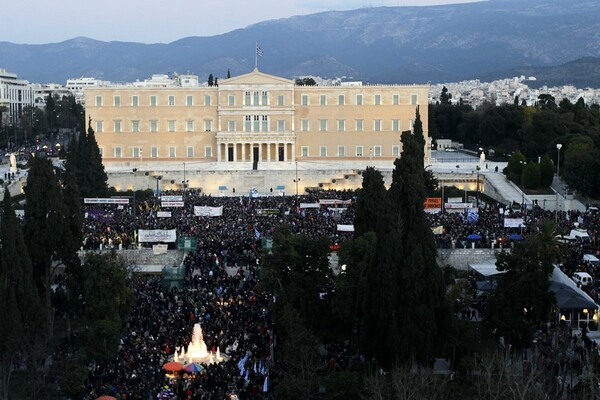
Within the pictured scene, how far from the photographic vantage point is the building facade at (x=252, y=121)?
66.2 metres

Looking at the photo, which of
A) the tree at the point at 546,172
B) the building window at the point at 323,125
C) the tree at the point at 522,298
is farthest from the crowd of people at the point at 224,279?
the building window at the point at 323,125

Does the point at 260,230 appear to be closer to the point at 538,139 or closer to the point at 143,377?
the point at 143,377

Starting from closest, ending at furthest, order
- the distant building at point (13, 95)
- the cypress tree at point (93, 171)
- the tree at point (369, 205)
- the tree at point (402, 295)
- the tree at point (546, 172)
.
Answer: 1. the tree at point (402, 295)
2. the tree at point (369, 205)
3. the cypress tree at point (93, 171)
4. the tree at point (546, 172)
5. the distant building at point (13, 95)

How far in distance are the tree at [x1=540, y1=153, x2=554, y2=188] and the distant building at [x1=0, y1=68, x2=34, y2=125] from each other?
75282 millimetres

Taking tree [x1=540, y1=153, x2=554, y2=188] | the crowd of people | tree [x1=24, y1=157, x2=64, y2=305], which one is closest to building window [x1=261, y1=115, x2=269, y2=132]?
the crowd of people

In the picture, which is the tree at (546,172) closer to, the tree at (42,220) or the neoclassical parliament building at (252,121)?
the neoclassical parliament building at (252,121)

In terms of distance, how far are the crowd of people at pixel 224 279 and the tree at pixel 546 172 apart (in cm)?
787

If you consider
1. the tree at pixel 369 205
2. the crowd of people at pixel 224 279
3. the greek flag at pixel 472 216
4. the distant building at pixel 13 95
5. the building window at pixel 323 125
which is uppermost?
the distant building at pixel 13 95

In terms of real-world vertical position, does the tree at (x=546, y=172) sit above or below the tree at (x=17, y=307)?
above

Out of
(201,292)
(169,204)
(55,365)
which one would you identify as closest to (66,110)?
(169,204)

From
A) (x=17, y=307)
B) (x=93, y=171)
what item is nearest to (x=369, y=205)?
(x=17, y=307)

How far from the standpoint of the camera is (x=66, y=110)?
110312mm

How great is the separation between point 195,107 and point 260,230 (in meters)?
29.7

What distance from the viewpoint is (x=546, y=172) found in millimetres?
52719
